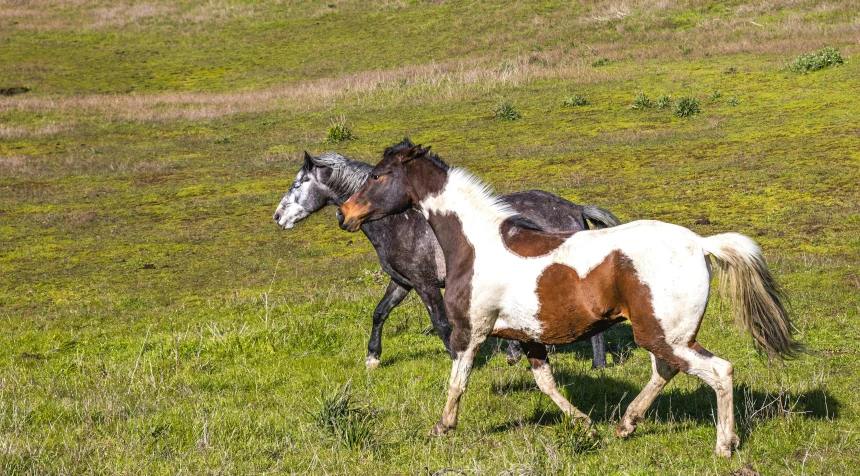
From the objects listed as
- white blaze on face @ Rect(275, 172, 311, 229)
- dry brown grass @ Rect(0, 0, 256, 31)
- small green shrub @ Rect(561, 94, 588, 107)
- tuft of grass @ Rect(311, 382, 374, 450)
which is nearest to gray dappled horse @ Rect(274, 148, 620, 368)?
white blaze on face @ Rect(275, 172, 311, 229)

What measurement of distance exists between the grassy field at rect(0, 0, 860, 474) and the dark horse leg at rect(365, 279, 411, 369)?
332 mm

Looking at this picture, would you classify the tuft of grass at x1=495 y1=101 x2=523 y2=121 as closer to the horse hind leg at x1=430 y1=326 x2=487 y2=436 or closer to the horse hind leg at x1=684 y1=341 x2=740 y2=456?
the horse hind leg at x1=430 y1=326 x2=487 y2=436

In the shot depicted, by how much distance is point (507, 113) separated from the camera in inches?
1273

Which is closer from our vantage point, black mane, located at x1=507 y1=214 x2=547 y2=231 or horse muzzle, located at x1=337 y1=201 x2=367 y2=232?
black mane, located at x1=507 y1=214 x2=547 y2=231

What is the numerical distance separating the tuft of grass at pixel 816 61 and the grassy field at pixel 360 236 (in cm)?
45

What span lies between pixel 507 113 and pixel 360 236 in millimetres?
12978

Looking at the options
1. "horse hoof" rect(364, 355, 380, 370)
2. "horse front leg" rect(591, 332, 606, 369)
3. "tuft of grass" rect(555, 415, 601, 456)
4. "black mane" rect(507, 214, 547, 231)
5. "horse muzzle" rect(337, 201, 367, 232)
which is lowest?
"horse hoof" rect(364, 355, 380, 370)

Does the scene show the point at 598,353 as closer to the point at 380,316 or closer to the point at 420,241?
the point at 420,241

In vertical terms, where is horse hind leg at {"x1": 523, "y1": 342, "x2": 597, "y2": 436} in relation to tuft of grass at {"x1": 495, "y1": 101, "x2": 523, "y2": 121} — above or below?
above

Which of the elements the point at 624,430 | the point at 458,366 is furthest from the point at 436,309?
the point at 624,430

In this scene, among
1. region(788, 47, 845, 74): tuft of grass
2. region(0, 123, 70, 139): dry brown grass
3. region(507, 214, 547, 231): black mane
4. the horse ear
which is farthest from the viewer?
region(0, 123, 70, 139): dry brown grass

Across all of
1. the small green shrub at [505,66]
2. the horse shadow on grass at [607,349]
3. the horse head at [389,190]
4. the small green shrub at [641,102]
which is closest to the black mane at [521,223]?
the horse head at [389,190]

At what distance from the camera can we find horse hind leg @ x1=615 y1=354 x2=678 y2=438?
755 cm

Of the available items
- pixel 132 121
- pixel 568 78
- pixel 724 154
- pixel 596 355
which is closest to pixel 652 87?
pixel 568 78
